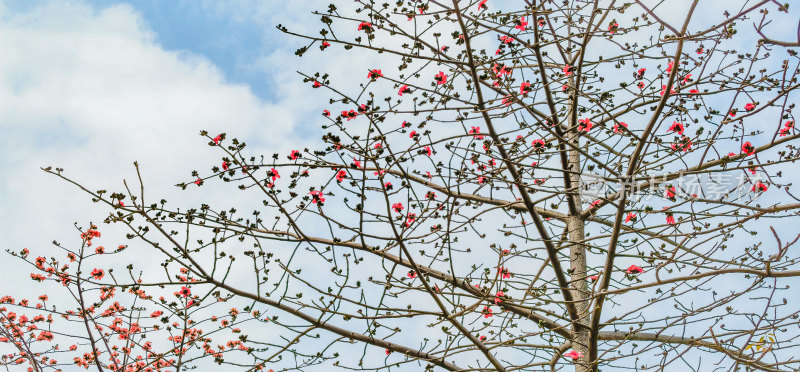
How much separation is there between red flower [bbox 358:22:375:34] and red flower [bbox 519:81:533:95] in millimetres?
1251

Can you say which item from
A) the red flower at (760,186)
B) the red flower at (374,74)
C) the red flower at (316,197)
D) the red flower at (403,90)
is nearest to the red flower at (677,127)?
the red flower at (760,186)

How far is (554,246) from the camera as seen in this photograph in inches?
186

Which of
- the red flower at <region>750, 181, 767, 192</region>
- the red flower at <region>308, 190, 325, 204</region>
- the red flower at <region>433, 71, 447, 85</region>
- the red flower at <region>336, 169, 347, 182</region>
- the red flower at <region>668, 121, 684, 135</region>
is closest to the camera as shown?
the red flower at <region>308, 190, 325, 204</region>

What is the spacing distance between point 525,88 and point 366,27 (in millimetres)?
1304

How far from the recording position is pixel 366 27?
4.17 metres

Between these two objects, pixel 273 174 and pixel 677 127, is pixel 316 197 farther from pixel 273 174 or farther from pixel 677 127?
pixel 677 127

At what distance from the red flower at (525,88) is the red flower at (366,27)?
1251 millimetres

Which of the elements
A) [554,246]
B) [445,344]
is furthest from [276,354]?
[554,246]

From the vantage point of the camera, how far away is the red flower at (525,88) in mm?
4515

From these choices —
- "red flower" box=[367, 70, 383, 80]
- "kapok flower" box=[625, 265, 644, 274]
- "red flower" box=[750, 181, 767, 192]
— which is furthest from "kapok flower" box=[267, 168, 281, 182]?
"red flower" box=[750, 181, 767, 192]

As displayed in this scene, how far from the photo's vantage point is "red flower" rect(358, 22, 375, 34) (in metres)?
4.14

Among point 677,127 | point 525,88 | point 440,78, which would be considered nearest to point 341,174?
point 440,78

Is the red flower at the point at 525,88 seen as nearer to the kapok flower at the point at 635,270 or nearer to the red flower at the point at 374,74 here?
the red flower at the point at 374,74

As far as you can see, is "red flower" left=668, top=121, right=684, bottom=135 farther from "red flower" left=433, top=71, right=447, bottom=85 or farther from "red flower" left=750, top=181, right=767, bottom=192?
"red flower" left=433, top=71, right=447, bottom=85
